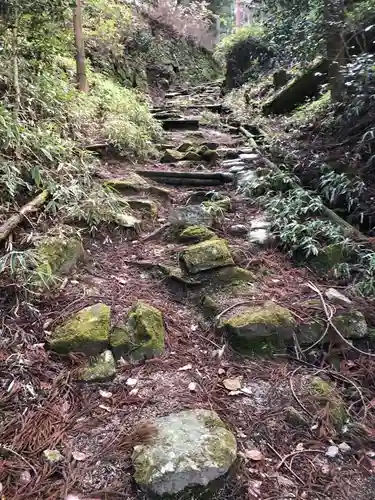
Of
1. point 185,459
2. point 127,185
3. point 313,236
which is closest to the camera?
point 185,459

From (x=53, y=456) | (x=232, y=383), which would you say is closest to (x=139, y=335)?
(x=232, y=383)

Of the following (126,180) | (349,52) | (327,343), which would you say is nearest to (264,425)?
(327,343)

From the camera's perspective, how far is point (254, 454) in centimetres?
199

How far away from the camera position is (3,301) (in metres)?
2.57

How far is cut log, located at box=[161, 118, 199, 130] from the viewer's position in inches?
343

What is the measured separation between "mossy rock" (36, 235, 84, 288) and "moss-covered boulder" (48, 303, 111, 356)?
0.39 m

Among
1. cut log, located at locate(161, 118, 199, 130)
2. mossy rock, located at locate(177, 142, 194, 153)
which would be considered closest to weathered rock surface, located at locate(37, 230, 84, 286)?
mossy rock, located at locate(177, 142, 194, 153)

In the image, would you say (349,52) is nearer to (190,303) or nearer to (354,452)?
(190,303)

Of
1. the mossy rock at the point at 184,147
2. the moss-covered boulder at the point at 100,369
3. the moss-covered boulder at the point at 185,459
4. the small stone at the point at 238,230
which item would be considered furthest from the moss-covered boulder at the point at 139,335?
the mossy rock at the point at 184,147

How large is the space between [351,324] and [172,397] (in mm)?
1336

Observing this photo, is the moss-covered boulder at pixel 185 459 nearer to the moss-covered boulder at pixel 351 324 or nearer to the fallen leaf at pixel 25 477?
the fallen leaf at pixel 25 477

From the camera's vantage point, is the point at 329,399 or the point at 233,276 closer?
the point at 329,399

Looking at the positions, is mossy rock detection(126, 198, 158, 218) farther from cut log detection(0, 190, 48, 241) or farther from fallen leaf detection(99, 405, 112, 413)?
fallen leaf detection(99, 405, 112, 413)

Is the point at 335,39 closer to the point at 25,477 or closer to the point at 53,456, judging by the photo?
the point at 53,456
